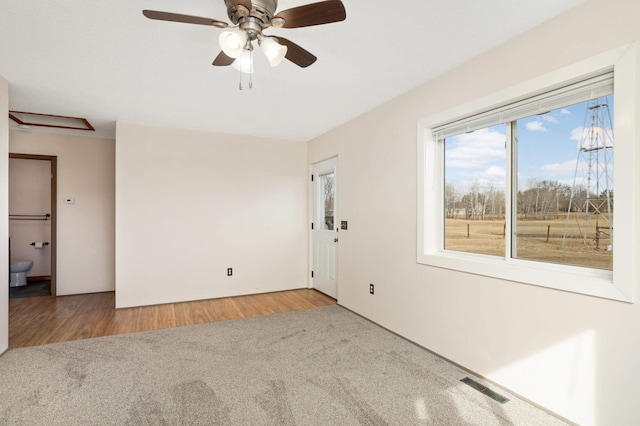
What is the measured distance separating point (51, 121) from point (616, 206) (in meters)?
6.12

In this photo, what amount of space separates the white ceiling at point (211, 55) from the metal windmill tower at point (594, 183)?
2.35 feet

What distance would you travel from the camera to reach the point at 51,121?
→ 4.25 metres

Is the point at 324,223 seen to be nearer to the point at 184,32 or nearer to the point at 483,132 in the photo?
the point at 483,132

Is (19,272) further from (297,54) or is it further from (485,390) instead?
(485,390)

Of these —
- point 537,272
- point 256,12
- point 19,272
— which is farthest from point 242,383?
point 19,272

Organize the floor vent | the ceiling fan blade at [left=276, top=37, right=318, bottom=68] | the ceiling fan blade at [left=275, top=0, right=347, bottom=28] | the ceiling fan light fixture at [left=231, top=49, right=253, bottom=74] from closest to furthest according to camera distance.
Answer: the ceiling fan blade at [left=275, top=0, right=347, bottom=28]
the ceiling fan blade at [left=276, top=37, right=318, bottom=68]
the floor vent
the ceiling fan light fixture at [left=231, top=49, right=253, bottom=74]

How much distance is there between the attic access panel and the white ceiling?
1.44 ft

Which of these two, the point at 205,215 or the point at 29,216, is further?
the point at 29,216

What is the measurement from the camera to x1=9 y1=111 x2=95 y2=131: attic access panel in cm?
401

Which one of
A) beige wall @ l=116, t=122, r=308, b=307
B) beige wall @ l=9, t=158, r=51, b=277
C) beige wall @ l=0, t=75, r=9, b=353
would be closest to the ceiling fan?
beige wall @ l=0, t=75, r=9, b=353

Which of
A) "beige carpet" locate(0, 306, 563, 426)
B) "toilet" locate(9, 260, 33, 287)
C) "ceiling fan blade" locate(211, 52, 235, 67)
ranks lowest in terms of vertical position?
"beige carpet" locate(0, 306, 563, 426)

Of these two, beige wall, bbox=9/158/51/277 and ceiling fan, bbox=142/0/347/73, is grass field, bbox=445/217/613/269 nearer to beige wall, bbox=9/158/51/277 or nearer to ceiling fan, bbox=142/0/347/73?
ceiling fan, bbox=142/0/347/73

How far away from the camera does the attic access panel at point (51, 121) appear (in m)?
4.01

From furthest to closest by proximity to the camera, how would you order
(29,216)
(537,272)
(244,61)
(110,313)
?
(29,216) < (110,313) < (244,61) < (537,272)
